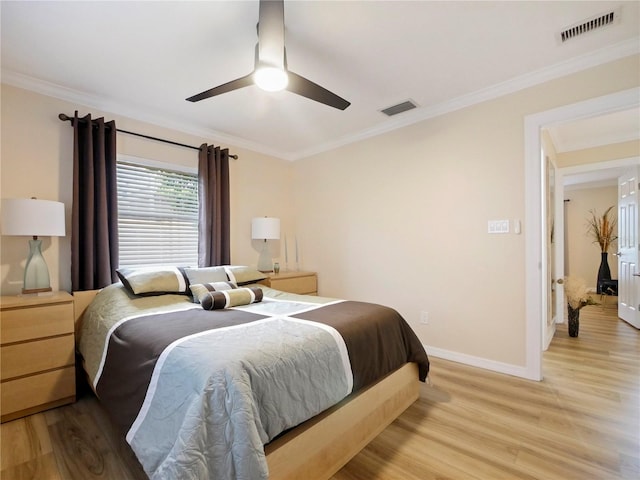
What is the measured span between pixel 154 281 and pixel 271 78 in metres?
1.80

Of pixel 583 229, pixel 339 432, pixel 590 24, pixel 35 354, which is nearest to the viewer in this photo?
pixel 339 432

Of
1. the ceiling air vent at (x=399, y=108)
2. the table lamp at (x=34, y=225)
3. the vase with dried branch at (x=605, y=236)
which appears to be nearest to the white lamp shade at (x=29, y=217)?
the table lamp at (x=34, y=225)

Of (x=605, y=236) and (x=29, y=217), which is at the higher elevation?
(x=29, y=217)

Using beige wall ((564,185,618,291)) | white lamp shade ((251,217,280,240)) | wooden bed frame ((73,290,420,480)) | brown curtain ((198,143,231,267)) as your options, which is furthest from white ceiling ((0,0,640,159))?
beige wall ((564,185,618,291))

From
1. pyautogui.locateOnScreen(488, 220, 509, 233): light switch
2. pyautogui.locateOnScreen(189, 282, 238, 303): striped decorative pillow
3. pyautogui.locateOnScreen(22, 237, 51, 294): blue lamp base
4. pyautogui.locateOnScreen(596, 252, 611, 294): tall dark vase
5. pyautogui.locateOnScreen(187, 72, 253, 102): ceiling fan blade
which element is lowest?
pyautogui.locateOnScreen(596, 252, 611, 294): tall dark vase

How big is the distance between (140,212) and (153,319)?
1626 mm

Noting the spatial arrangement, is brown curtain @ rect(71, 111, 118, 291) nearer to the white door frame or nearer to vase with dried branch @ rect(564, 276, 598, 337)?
the white door frame

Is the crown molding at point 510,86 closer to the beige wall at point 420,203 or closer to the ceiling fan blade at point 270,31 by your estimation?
the beige wall at point 420,203

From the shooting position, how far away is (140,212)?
309 centimetres

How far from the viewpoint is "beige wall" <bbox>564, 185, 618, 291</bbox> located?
20.2ft

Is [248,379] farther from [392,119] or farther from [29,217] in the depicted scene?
[392,119]

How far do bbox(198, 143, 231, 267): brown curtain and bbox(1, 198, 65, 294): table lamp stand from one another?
4.13 feet

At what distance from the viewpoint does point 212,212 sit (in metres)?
3.39

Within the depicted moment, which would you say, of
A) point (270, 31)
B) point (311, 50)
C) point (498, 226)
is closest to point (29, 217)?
point (270, 31)
